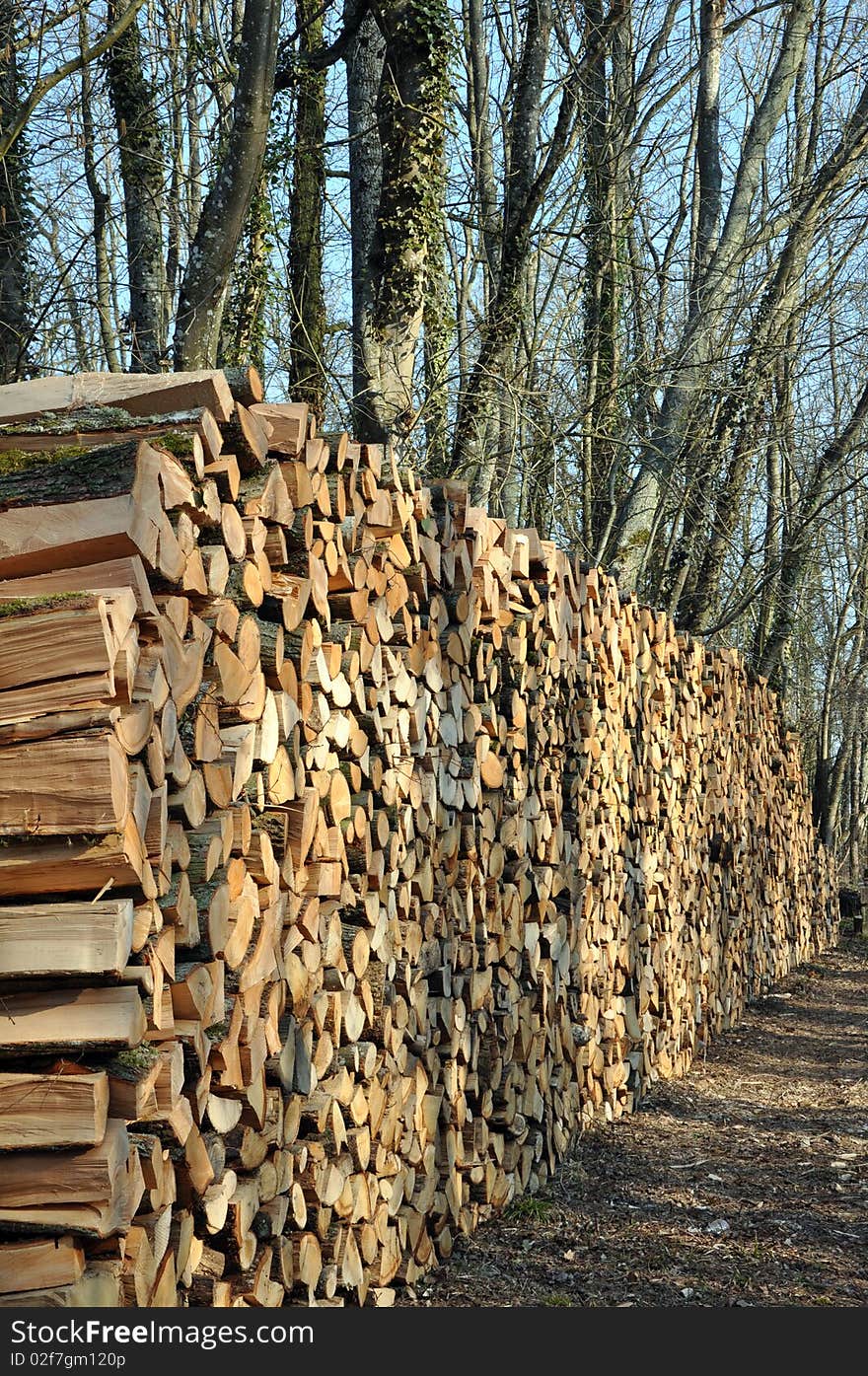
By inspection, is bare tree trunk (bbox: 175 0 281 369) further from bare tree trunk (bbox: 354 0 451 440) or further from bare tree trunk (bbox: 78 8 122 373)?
bare tree trunk (bbox: 354 0 451 440)

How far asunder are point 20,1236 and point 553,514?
26.2ft

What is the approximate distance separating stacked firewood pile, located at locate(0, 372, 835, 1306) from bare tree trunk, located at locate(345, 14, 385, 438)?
2.08 meters

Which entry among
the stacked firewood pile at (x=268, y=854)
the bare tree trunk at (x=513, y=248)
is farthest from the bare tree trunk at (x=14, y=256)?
the stacked firewood pile at (x=268, y=854)

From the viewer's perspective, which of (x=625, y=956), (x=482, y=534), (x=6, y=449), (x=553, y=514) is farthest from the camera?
(x=553, y=514)

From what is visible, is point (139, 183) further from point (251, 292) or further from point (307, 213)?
point (307, 213)

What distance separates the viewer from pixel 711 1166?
527 centimetres

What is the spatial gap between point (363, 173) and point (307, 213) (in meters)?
0.53

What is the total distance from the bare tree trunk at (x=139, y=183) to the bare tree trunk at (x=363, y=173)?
3.60 ft

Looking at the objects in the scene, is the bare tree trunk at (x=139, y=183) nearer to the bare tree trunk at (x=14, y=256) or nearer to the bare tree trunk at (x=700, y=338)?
the bare tree trunk at (x=14, y=256)

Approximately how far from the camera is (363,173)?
7684 millimetres

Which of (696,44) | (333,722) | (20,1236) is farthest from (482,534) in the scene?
(696,44)

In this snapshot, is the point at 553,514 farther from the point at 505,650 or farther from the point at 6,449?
the point at 6,449

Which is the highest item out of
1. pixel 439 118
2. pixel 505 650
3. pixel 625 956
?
pixel 439 118

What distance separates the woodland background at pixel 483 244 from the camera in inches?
258
